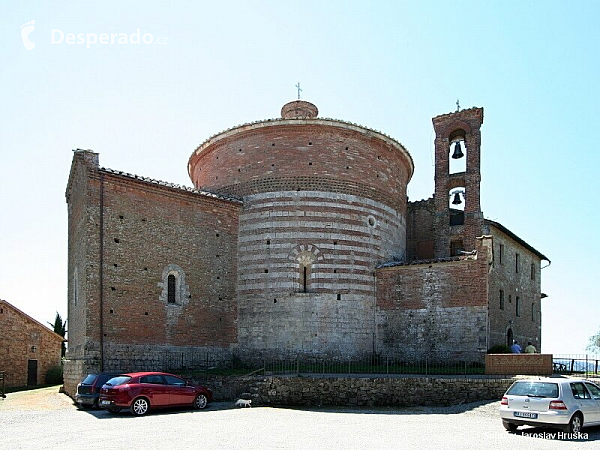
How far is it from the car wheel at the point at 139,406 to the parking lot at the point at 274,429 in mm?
331

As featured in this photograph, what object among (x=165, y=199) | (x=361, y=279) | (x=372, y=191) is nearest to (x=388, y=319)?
(x=361, y=279)

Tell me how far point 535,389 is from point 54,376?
85.3 feet

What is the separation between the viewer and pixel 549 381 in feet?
43.9

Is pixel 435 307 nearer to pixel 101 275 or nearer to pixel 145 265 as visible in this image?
pixel 145 265

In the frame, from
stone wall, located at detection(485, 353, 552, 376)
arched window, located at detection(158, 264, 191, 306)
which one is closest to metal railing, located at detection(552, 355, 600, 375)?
stone wall, located at detection(485, 353, 552, 376)

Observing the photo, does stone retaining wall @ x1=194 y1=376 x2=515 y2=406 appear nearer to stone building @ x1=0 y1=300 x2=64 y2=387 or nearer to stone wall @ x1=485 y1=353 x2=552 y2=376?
stone wall @ x1=485 y1=353 x2=552 y2=376

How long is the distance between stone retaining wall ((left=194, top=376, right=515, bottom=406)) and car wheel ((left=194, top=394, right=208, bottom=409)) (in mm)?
1540

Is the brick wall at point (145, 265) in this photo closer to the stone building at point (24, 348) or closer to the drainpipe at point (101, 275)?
the drainpipe at point (101, 275)

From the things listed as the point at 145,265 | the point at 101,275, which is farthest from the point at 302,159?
the point at 101,275

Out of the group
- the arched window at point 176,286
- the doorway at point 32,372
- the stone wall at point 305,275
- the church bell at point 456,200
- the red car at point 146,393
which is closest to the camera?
the red car at point 146,393

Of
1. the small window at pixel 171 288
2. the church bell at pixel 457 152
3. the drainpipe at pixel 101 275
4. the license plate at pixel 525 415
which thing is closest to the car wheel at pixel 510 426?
the license plate at pixel 525 415

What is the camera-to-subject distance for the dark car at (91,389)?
17766 mm

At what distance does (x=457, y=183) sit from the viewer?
2922cm

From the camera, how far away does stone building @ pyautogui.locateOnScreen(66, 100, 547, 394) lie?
71.3 ft
